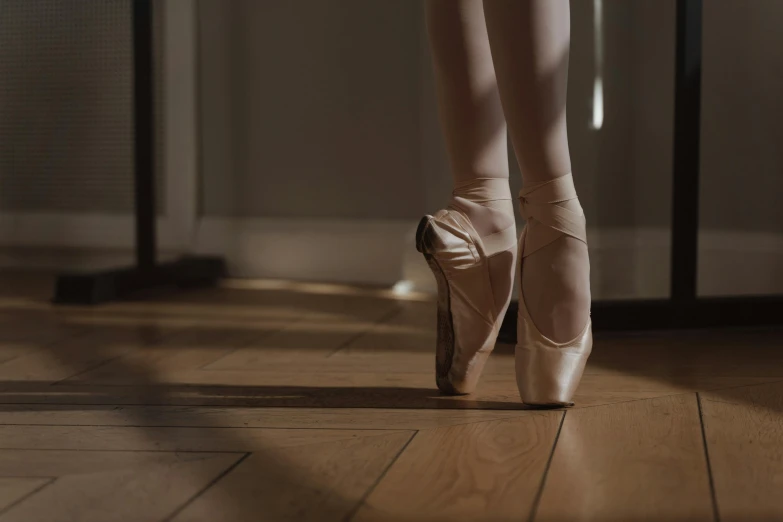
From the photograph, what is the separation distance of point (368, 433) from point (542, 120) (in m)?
0.26

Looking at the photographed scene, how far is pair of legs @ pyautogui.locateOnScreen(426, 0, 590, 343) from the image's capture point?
69cm

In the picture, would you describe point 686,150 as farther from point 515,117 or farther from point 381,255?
point 381,255

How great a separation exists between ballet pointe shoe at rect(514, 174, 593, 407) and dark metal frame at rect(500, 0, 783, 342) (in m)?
0.42

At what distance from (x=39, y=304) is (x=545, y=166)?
0.98 m

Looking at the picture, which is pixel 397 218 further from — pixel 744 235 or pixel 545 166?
pixel 545 166

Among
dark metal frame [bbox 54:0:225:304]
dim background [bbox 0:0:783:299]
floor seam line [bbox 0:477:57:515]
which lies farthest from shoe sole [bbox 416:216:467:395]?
dark metal frame [bbox 54:0:225:304]

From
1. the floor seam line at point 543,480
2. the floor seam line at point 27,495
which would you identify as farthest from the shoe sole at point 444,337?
the floor seam line at point 27,495

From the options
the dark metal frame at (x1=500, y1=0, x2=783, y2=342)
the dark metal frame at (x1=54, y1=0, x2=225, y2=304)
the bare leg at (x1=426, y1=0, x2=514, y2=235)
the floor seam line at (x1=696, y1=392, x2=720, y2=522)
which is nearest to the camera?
the floor seam line at (x1=696, y1=392, x2=720, y2=522)

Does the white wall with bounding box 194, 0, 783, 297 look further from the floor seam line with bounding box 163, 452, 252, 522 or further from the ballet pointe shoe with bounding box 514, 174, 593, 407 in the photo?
→ the floor seam line with bounding box 163, 452, 252, 522

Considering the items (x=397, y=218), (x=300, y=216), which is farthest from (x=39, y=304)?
(x=397, y=218)

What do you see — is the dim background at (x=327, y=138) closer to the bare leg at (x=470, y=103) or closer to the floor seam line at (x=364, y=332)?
the floor seam line at (x=364, y=332)

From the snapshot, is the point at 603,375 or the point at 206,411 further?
the point at 603,375

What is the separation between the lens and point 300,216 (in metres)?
1.72

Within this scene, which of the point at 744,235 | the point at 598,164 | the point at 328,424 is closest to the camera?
the point at 328,424
